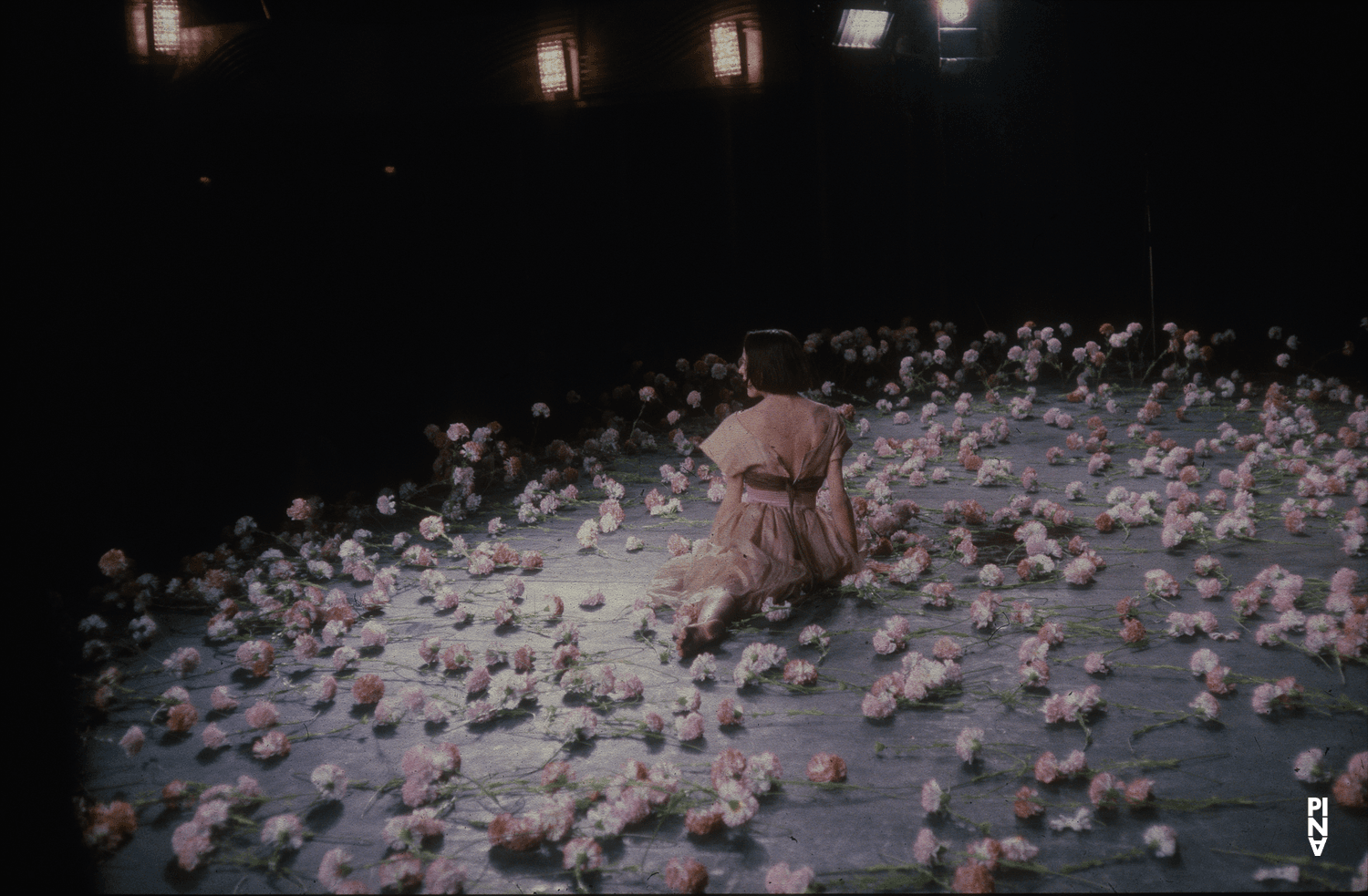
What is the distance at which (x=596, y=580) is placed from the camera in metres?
3.43

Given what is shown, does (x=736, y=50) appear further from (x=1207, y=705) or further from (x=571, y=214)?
(x=1207, y=705)

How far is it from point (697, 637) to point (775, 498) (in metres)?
0.74

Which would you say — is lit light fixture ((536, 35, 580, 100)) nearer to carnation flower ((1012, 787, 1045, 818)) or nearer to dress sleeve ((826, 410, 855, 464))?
dress sleeve ((826, 410, 855, 464))

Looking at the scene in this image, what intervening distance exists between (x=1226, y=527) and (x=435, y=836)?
2.98 m

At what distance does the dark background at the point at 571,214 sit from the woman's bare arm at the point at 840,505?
Answer: 3185 millimetres

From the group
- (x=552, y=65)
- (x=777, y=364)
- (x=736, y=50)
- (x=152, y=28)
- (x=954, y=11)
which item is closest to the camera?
(x=777, y=364)

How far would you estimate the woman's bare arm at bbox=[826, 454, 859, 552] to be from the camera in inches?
123

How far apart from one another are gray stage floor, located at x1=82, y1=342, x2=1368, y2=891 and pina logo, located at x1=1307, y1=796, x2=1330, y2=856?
14 mm

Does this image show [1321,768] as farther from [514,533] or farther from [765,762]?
[514,533]

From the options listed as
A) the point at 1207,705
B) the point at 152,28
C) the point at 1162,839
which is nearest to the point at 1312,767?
the point at 1207,705

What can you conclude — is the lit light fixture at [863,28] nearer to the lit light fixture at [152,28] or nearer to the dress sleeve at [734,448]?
the lit light fixture at [152,28]

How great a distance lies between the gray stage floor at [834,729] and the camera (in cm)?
169

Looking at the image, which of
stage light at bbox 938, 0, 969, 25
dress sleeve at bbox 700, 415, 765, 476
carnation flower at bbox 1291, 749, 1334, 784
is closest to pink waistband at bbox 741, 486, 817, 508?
dress sleeve at bbox 700, 415, 765, 476

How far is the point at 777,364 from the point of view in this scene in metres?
3.08
